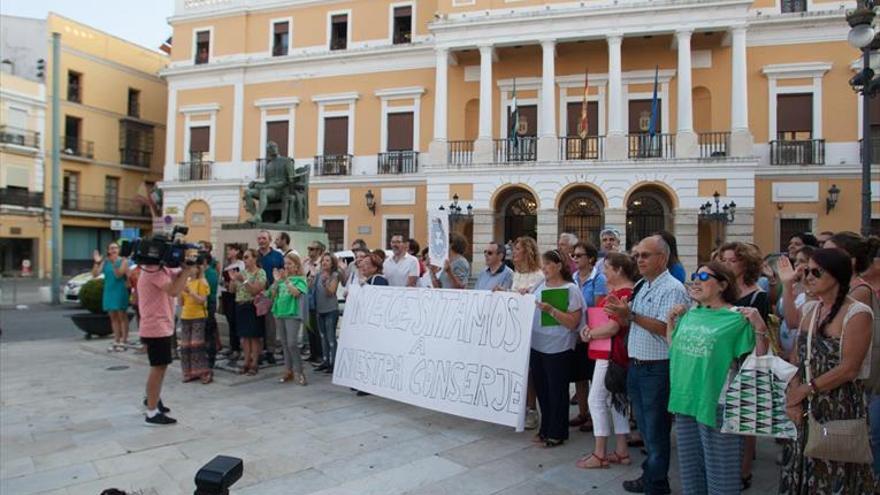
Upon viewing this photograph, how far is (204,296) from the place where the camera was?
7.30m

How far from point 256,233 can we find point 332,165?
16.3 m

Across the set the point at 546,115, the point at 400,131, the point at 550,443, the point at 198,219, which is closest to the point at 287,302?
the point at 550,443

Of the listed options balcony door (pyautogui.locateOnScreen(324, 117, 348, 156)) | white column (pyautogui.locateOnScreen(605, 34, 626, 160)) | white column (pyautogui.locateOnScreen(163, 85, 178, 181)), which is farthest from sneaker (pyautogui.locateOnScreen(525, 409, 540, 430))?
white column (pyautogui.locateOnScreen(163, 85, 178, 181))

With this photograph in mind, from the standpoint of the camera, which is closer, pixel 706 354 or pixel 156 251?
pixel 706 354

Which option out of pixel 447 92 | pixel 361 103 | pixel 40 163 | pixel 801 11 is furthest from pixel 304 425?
pixel 40 163

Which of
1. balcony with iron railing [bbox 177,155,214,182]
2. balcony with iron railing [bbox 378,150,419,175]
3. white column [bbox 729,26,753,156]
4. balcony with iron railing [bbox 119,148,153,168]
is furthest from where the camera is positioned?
balcony with iron railing [bbox 119,148,153,168]

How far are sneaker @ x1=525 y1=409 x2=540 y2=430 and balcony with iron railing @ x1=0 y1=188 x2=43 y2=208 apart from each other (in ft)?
124

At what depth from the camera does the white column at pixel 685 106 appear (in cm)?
2020

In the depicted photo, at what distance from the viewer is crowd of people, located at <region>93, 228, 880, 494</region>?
2988 mm

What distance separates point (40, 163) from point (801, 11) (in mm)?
41390

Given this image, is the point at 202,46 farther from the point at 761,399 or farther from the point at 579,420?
the point at 761,399

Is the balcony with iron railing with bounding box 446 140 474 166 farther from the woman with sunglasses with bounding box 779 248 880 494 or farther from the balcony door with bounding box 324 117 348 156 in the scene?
the woman with sunglasses with bounding box 779 248 880 494

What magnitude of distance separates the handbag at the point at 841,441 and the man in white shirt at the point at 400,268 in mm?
4881

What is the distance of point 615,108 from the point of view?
2077 centimetres
